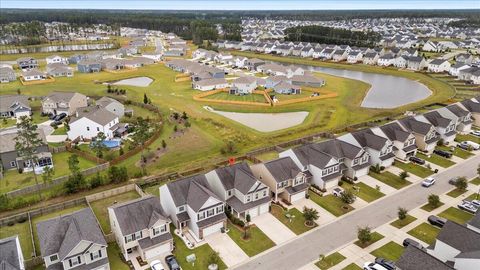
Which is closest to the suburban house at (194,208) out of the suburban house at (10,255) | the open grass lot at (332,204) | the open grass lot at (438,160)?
the open grass lot at (332,204)

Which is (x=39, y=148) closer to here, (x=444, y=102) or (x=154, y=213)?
(x=154, y=213)

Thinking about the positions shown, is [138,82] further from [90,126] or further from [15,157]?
[15,157]

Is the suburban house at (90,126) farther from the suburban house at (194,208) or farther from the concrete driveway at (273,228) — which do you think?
the concrete driveway at (273,228)

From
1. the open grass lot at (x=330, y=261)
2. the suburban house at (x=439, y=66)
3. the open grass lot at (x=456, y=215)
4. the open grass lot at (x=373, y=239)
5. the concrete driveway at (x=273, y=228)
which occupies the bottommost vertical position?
the concrete driveway at (x=273, y=228)

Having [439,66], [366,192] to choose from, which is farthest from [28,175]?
[439,66]

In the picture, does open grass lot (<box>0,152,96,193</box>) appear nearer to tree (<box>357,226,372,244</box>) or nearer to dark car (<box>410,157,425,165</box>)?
tree (<box>357,226,372,244</box>)

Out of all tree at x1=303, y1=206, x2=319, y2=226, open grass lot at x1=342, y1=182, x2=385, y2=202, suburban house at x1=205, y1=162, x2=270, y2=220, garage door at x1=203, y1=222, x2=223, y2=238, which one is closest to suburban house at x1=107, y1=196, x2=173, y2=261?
garage door at x1=203, y1=222, x2=223, y2=238
